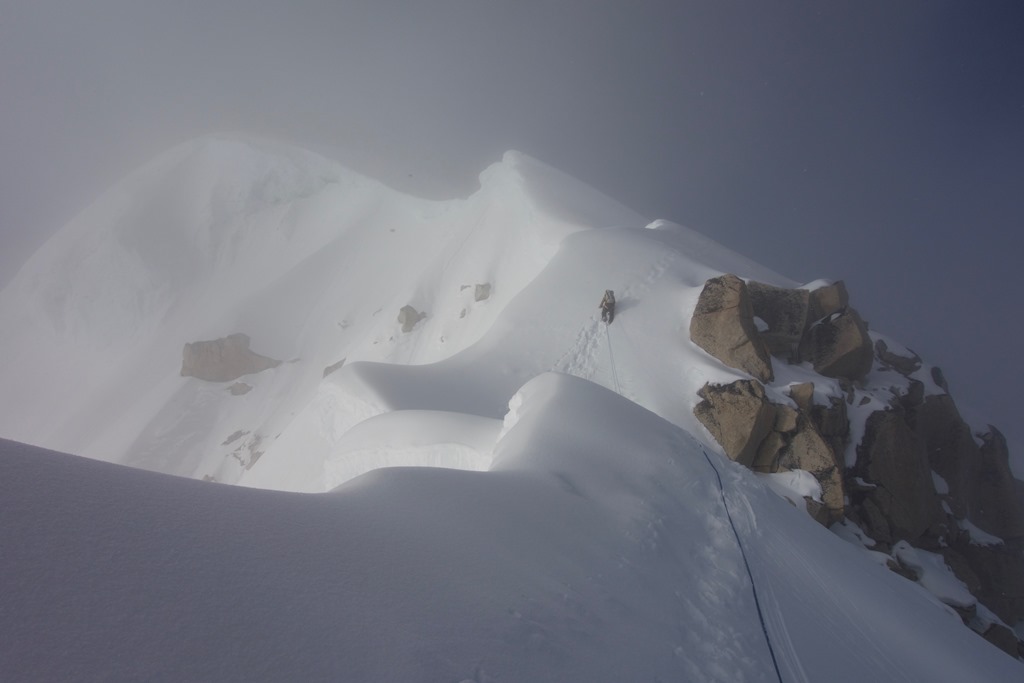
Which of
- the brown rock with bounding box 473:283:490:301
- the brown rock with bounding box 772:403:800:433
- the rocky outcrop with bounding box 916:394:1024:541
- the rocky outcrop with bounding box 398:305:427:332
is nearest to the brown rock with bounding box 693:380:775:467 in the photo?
the brown rock with bounding box 772:403:800:433

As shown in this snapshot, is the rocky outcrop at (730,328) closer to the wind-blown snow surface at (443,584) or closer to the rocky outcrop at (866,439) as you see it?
the rocky outcrop at (866,439)

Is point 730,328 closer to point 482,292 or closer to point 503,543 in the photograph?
point 503,543

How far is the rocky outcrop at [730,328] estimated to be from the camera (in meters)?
9.37

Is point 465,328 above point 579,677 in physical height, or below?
above

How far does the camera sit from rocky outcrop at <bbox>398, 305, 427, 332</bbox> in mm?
19344

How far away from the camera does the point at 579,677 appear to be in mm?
2354

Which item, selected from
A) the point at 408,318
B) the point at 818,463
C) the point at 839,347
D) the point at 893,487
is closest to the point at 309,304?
the point at 408,318

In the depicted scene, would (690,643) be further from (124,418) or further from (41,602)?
(124,418)

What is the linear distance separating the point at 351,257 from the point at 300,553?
26.2 metres

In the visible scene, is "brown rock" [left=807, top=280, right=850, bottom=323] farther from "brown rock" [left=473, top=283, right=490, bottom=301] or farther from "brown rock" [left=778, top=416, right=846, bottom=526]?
"brown rock" [left=473, top=283, right=490, bottom=301]

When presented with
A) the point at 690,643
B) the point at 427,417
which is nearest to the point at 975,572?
the point at 690,643

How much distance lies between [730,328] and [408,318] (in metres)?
13.1

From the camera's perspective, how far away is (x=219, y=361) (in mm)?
22078

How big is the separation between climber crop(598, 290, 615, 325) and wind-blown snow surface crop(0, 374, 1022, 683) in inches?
268
